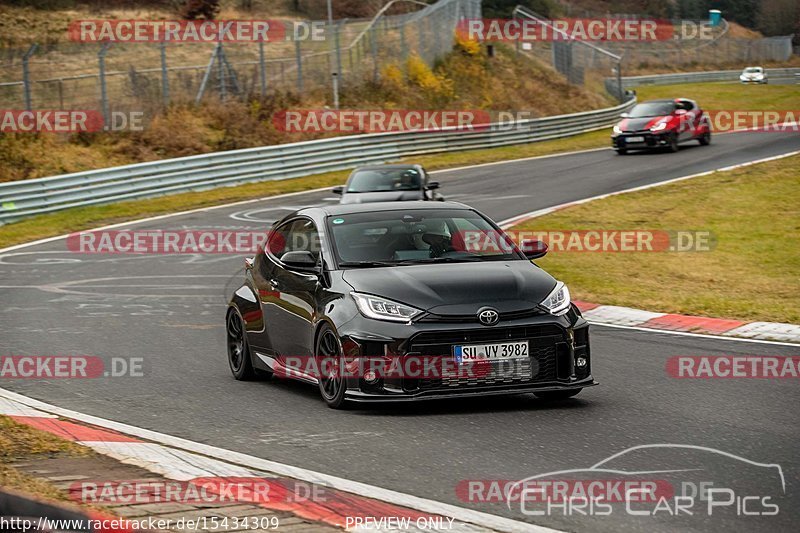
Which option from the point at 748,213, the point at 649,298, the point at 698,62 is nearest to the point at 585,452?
the point at 649,298

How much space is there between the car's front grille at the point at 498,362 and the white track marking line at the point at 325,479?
5.21 ft

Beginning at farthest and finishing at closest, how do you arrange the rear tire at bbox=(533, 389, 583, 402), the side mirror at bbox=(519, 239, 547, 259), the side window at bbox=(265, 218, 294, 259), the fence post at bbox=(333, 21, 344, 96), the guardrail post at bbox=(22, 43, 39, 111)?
the fence post at bbox=(333, 21, 344, 96) → the guardrail post at bbox=(22, 43, 39, 111) → the side window at bbox=(265, 218, 294, 259) → the side mirror at bbox=(519, 239, 547, 259) → the rear tire at bbox=(533, 389, 583, 402)

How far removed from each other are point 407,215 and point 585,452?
10.5 feet

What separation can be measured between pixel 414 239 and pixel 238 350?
7.14ft

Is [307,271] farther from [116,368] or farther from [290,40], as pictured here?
[290,40]

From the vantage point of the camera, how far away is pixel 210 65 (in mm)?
41750

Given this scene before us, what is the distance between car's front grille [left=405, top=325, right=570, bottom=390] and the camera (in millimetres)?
8547

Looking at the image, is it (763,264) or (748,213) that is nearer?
(763,264)

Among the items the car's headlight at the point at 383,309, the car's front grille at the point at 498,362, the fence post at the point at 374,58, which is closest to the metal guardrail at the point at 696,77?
the fence post at the point at 374,58

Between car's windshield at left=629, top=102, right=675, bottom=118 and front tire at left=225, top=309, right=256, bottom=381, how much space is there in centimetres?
3058

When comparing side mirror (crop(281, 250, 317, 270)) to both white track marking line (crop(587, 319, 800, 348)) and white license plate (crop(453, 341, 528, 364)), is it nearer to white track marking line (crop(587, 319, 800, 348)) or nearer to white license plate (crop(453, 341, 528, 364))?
white license plate (crop(453, 341, 528, 364))

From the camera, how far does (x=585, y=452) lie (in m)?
7.33

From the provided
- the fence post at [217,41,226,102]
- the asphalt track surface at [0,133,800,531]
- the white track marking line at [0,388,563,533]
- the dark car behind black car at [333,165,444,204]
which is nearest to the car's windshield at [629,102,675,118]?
the fence post at [217,41,226,102]

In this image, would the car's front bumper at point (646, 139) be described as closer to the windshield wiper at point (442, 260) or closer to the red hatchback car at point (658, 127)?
the red hatchback car at point (658, 127)
